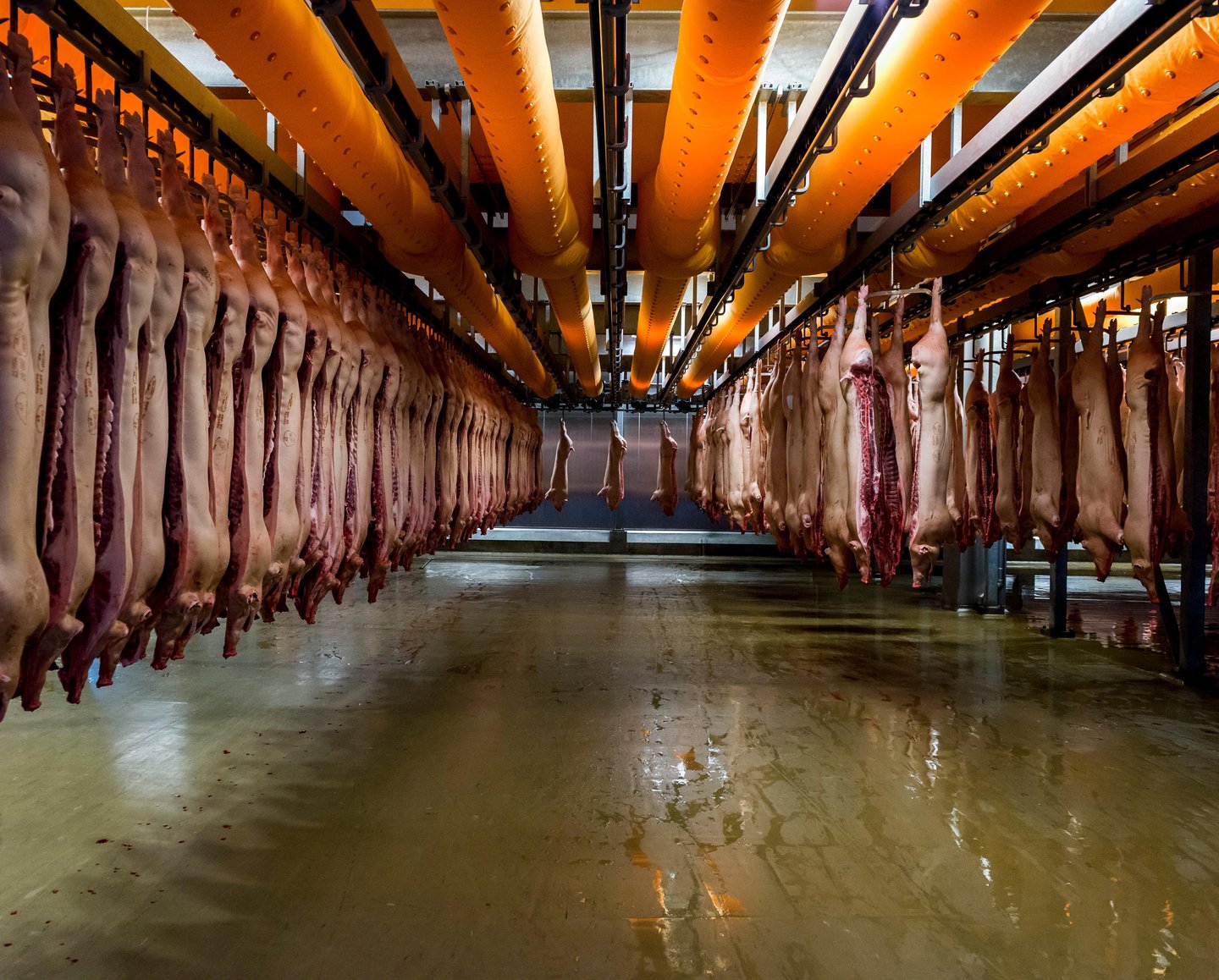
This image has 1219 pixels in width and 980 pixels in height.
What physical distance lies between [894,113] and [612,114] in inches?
46.5

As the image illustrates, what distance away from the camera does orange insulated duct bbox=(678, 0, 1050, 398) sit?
8.48 ft

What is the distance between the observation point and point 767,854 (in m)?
3.36

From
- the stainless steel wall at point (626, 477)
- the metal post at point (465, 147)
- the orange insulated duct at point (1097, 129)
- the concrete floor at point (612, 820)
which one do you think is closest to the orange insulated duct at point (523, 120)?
the metal post at point (465, 147)

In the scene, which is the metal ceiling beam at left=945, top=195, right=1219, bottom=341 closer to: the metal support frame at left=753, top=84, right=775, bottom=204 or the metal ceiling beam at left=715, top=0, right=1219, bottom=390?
the metal ceiling beam at left=715, top=0, right=1219, bottom=390

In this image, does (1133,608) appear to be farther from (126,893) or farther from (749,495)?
(126,893)

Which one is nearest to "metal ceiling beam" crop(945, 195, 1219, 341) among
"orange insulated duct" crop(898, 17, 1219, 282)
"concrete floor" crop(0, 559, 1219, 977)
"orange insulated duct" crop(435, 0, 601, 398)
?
"orange insulated duct" crop(898, 17, 1219, 282)

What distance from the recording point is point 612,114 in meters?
3.29

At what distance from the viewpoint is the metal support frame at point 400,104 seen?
8.59 ft

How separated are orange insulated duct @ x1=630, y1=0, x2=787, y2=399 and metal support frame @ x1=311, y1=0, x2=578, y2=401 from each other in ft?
3.57

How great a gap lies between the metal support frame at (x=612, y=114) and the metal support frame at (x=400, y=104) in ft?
2.56

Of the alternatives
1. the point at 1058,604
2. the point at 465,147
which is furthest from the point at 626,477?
the point at 465,147

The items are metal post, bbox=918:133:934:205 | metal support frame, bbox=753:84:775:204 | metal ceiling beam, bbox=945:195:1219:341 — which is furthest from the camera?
metal ceiling beam, bbox=945:195:1219:341

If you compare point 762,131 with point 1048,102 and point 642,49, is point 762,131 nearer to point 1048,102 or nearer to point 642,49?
point 642,49

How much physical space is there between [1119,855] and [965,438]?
4281mm
